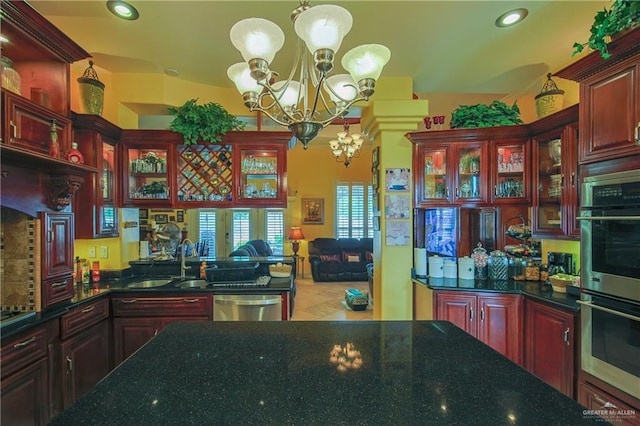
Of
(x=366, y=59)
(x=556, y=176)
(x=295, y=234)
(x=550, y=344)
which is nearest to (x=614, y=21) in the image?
(x=366, y=59)

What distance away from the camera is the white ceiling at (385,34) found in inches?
85.4

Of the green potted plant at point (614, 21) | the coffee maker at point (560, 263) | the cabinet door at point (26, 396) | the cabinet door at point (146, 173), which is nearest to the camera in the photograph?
the green potted plant at point (614, 21)

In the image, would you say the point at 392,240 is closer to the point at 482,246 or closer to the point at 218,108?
the point at 482,246

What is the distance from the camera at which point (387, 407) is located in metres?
0.95

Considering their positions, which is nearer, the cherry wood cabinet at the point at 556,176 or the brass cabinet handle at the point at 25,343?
the brass cabinet handle at the point at 25,343

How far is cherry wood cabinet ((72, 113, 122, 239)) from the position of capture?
2816 millimetres

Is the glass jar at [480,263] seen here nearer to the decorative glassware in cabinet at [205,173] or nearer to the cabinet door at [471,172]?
the cabinet door at [471,172]

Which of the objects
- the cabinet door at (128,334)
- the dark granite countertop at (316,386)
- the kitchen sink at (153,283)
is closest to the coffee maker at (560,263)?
the dark granite countertop at (316,386)

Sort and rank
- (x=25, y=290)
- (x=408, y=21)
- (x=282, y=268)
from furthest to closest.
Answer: (x=282, y=268)
(x=408, y=21)
(x=25, y=290)

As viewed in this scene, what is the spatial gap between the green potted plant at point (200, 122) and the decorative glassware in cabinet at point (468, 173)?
2.48 meters

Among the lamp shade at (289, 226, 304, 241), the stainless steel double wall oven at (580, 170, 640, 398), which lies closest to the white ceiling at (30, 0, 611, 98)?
the stainless steel double wall oven at (580, 170, 640, 398)

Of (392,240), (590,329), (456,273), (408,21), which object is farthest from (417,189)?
(590,329)

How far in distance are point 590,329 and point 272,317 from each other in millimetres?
2368

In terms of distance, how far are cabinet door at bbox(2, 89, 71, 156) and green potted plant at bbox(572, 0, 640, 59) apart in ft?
11.3
